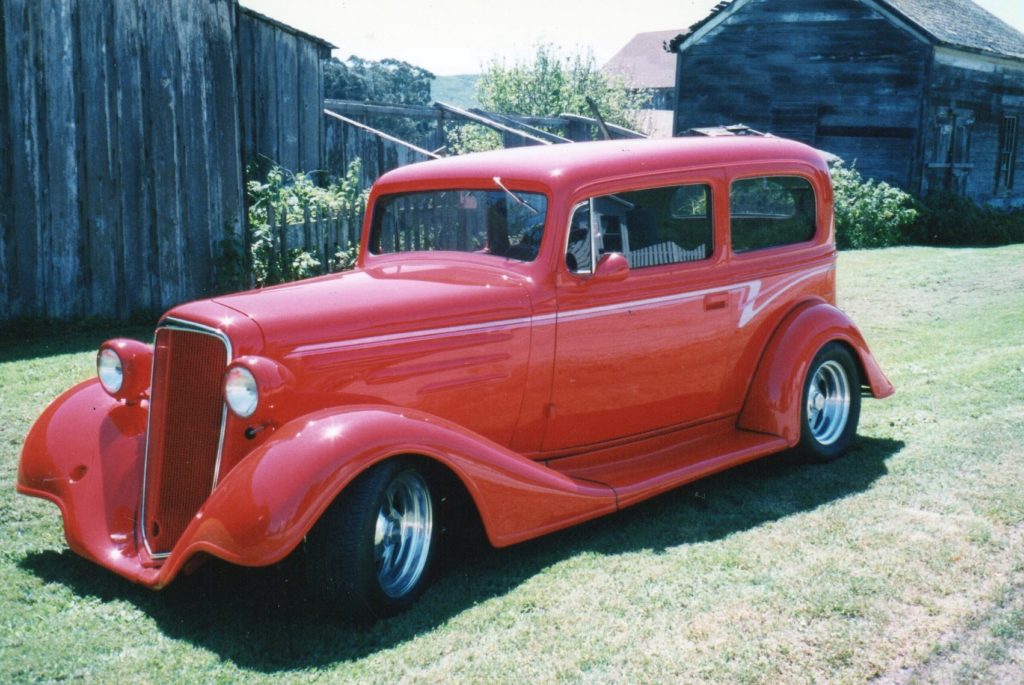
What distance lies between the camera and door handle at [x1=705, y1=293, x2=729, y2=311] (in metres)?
5.21

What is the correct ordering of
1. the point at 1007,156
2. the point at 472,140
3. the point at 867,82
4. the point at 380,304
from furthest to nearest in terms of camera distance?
the point at 1007,156, the point at 472,140, the point at 867,82, the point at 380,304

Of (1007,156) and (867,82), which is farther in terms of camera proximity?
(1007,156)

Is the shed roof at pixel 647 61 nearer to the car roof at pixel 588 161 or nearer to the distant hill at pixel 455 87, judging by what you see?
the car roof at pixel 588 161

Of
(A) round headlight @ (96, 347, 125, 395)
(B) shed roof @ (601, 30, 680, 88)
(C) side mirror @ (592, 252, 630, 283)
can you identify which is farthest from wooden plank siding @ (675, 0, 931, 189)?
(B) shed roof @ (601, 30, 680, 88)

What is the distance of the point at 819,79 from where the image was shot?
20812 millimetres

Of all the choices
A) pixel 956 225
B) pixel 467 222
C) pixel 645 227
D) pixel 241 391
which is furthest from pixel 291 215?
pixel 956 225

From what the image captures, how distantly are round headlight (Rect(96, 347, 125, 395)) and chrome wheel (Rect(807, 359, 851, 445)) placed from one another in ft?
12.5

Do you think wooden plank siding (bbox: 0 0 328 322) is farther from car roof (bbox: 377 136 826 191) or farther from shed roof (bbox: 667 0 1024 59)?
shed roof (bbox: 667 0 1024 59)

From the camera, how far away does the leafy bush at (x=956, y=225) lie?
757 inches

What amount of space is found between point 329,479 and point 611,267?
5.86 ft

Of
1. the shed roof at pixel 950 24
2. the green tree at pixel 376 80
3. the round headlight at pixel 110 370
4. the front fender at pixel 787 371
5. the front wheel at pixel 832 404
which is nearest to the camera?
the round headlight at pixel 110 370

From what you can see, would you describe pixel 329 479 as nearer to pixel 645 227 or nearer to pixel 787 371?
pixel 645 227

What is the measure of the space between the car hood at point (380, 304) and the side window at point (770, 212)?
1.58 m

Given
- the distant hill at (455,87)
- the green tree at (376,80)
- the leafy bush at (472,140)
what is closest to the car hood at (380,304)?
the leafy bush at (472,140)
